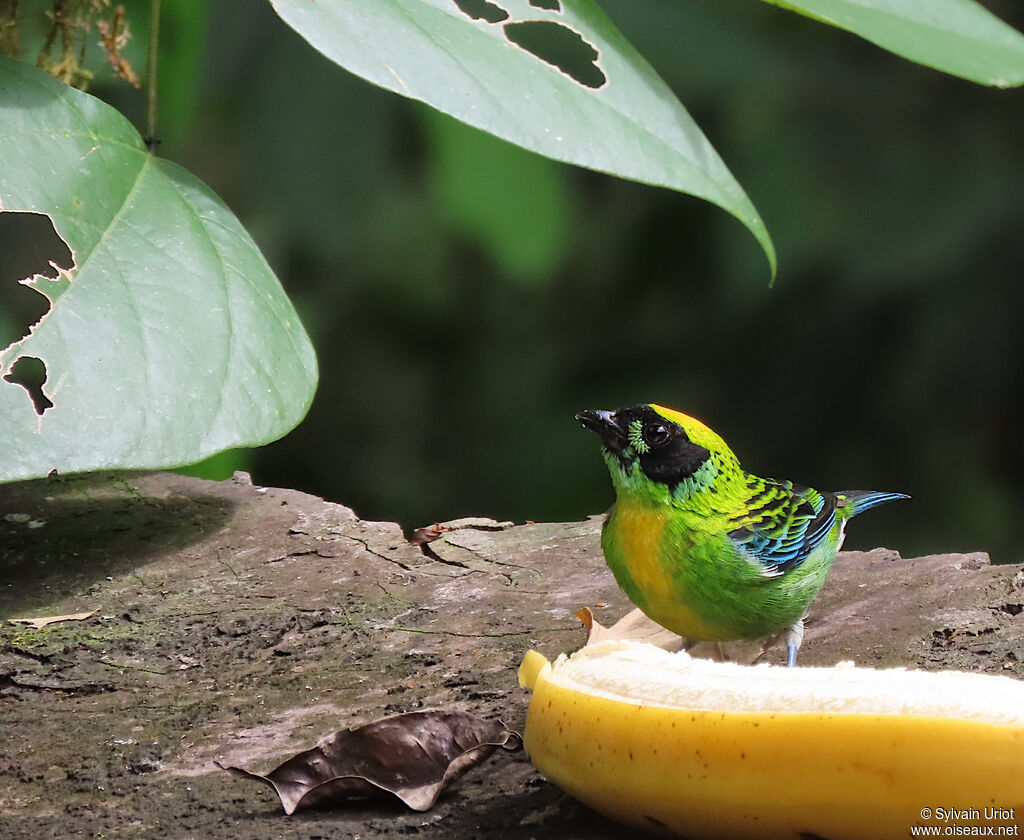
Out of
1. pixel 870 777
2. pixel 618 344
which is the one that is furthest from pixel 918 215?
pixel 870 777

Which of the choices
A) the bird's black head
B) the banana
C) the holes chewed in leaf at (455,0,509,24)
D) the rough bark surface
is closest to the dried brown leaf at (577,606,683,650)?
the rough bark surface

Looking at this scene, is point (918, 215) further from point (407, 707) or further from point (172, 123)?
point (407, 707)

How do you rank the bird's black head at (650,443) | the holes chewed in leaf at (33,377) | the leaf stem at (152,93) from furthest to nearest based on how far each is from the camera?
the leaf stem at (152,93)
the bird's black head at (650,443)
the holes chewed in leaf at (33,377)

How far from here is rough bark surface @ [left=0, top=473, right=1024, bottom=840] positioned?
1553mm

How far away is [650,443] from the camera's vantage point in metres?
2.25

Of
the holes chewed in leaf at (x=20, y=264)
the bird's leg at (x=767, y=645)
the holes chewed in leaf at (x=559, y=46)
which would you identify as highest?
the holes chewed in leaf at (x=559, y=46)

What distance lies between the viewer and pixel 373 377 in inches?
188

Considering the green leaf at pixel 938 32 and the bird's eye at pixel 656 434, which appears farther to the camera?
the bird's eye at pixel 656 434

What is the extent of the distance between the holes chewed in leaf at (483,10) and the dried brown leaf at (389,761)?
1.20 meters

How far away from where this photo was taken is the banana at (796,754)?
1286 millimetres

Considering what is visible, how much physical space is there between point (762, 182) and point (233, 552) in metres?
2.26

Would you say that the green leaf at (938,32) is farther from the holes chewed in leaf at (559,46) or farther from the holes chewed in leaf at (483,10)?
the holes chewed in leaf at (559,46)

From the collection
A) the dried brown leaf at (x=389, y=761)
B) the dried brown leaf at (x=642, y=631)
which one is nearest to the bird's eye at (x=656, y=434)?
the dried brown leaf at (x=642, y=631)

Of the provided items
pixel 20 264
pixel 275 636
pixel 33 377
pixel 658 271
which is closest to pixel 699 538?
pixel 275 636
